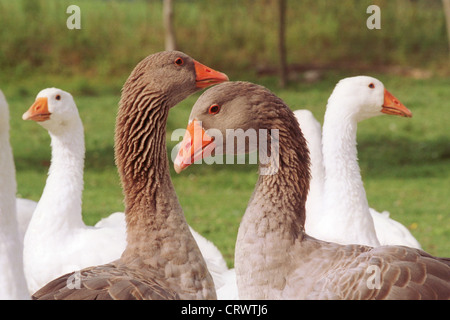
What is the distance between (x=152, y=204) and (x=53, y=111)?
2.00 metres

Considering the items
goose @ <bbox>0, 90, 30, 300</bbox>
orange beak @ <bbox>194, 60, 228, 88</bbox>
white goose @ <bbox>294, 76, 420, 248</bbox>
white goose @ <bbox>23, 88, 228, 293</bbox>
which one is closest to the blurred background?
white goose @ <bbox>23, 88, 228, 293</bbox>

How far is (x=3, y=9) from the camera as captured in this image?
19.7 m

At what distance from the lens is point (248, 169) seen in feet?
40.1

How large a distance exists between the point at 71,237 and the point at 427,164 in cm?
861

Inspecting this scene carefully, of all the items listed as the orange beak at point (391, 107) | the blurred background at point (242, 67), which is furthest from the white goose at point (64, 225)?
the blurred background at point (242, 67)

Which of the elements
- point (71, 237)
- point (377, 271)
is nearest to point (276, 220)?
point (377, 271)

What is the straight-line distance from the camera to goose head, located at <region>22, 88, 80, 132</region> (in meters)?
5.79

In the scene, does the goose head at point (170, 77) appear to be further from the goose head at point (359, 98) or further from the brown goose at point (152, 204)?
the goose head at point (359, 98)

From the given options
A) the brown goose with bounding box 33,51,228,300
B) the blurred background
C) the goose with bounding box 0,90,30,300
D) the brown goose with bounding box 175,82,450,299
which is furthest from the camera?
the blurred background

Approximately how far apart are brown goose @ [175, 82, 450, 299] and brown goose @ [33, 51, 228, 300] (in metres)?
0.29

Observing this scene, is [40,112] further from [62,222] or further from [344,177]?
[344,177]

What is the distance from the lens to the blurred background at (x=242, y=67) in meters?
11.2

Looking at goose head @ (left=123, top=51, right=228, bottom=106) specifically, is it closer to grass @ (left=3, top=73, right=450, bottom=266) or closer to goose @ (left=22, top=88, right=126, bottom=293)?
goose @ (left=22, top=88, right=126, bottom=293)
